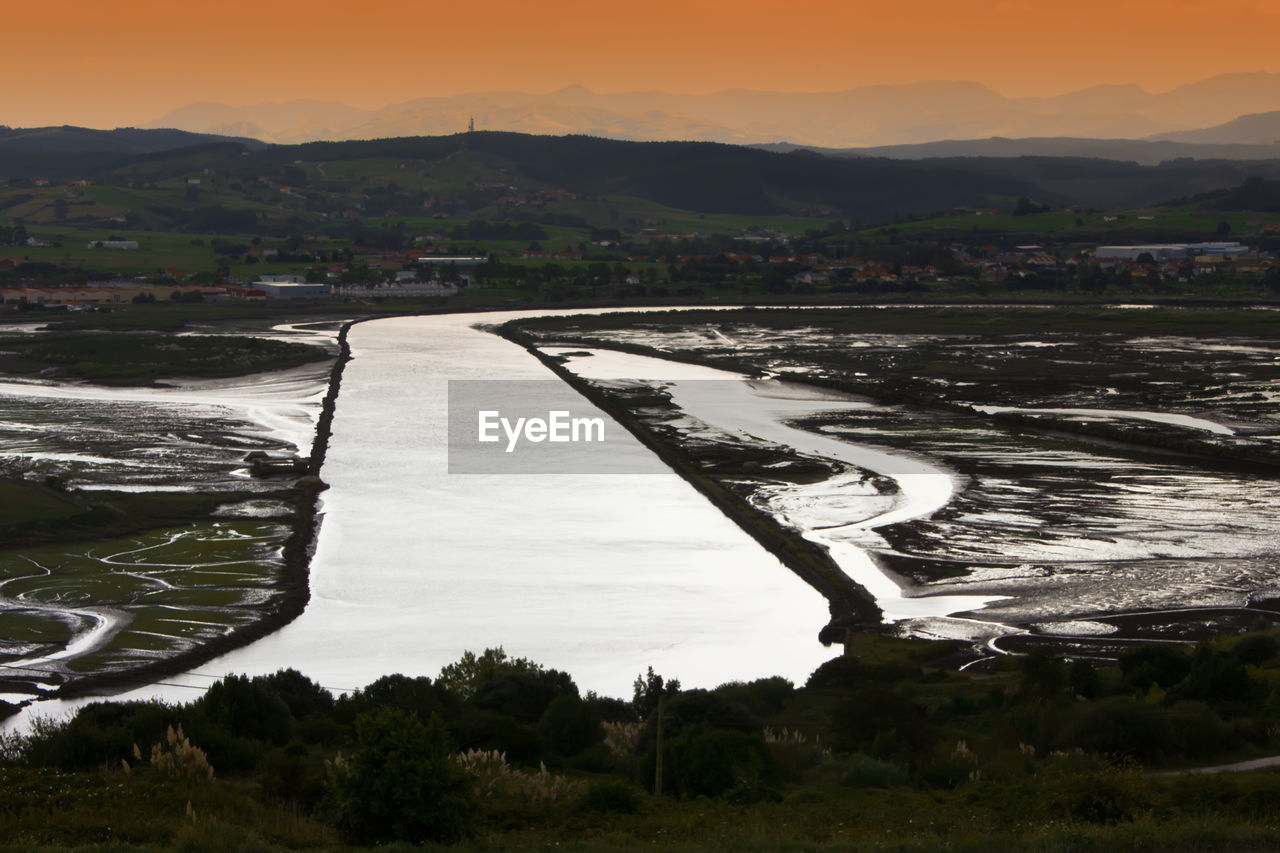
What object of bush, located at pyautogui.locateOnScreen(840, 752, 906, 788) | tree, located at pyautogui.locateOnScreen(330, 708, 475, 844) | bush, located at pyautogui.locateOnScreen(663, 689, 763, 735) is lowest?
bush, located at pyautogui.locateOnScreen(663, 689, 763, 735)

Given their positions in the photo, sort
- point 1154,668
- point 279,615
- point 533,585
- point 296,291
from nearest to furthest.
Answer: point 1154,668, point 279,615, point 533,585, point 296,291

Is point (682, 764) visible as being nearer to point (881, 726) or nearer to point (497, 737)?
point (497, 737)

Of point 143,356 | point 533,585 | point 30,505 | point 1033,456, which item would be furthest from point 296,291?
point 533,585

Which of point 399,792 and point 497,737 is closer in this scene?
point 399,792

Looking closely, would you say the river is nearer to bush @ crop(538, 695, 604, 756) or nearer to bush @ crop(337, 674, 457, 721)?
bush @ crop(337, 674, 457, 721)

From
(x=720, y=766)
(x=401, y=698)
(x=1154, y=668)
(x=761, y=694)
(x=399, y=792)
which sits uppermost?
(x=399, y=792)

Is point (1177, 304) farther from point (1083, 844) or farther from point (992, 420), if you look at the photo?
point (1083, 844)

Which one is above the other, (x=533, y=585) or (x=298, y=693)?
(x=298, y=693)

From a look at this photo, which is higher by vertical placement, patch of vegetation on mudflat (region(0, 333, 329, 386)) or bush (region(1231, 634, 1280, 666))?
patch of vegetation on mudflat (region(0, 333, 329, 386))

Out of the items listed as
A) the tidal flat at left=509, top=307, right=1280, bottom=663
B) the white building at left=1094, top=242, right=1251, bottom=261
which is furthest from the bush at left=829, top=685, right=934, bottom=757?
the white building at left=1094, top=242, right=1251, bottom=261
